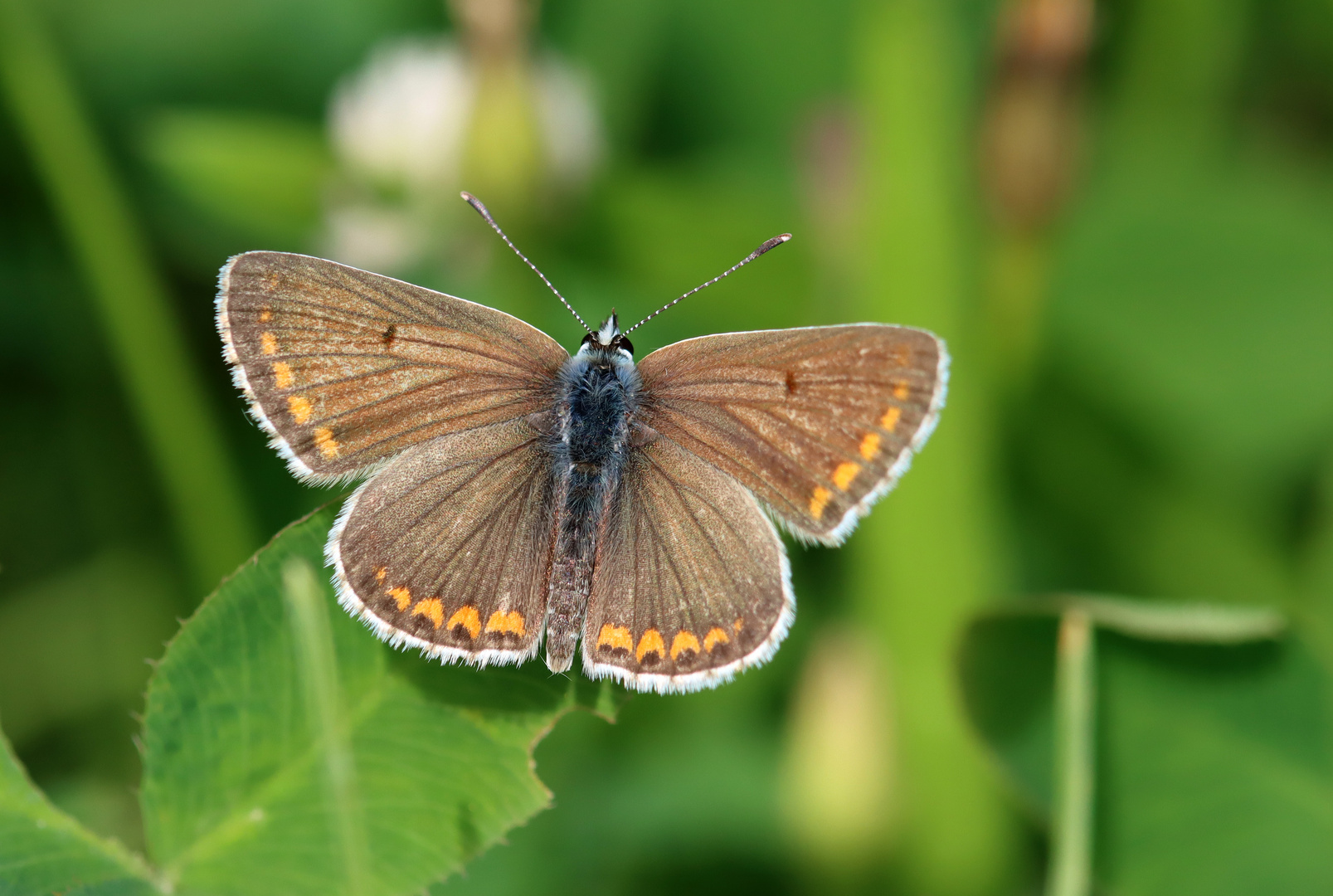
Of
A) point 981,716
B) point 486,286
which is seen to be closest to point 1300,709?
point 981,716

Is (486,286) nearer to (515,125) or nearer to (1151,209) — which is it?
(515,125)

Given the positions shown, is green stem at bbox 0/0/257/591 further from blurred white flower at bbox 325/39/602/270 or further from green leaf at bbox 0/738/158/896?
green leaf at bbox 0/738/158/896

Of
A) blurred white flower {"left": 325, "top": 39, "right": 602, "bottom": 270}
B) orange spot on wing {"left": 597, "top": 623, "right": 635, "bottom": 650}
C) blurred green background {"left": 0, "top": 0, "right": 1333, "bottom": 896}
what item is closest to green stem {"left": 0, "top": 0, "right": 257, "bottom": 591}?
blurred green background {"left": 0, "top": 0, "right": 1333, "bottom": 896}

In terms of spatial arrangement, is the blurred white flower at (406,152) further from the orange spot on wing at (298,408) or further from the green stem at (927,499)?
the orange spot on wing at (298,408)

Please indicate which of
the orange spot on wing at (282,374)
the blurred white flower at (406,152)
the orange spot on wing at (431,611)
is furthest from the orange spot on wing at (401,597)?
the blurred white flower at (406,152)

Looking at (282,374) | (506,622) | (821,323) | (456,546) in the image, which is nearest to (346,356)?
(282,374)

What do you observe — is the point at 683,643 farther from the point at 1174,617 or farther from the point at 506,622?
the point at 1174,617
